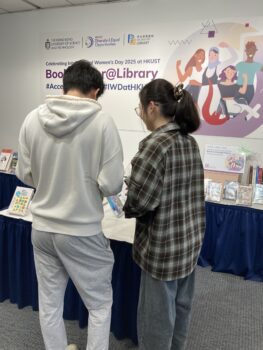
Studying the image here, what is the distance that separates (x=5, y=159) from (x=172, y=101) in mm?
2959

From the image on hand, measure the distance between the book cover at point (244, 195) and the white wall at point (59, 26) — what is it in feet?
1.53

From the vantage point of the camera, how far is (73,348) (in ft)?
5.42

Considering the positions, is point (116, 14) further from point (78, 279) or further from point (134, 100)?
point (78, 279)

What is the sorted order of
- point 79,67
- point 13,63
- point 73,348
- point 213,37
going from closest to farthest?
point 79,67, point 73,348, point 213,37, point 13,63

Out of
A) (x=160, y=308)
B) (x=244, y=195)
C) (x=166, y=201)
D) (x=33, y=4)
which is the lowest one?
(x=160, y=308)

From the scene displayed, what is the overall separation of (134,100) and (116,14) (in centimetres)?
91

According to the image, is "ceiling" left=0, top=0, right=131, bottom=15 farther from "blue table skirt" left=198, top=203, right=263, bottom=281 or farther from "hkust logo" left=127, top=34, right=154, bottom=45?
"blue table skirt" left=198, top=203, right=263, bottom=281

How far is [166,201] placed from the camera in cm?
115

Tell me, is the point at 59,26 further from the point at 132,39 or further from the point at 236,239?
the point at 236,239

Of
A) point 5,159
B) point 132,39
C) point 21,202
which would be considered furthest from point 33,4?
point 21,202

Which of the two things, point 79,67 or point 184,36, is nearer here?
point 79,67

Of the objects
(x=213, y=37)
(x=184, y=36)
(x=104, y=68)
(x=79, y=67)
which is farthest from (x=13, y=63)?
(x=79, y=67)

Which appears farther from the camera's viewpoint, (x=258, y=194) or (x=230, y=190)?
(x=230, y=190)

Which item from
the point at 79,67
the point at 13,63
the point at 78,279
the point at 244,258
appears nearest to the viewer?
the point at 79,67
